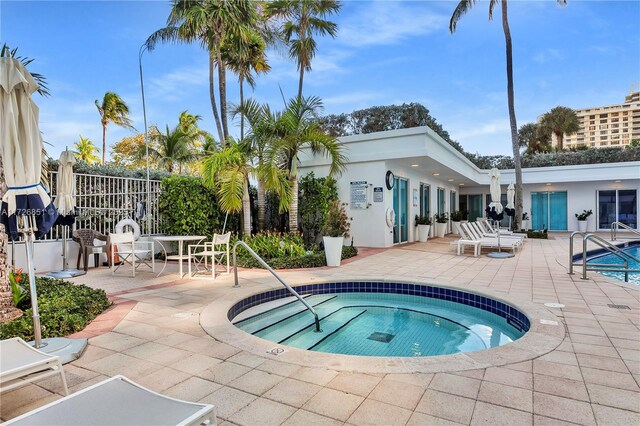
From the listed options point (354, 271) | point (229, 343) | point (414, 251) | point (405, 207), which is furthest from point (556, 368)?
point (405, 207)

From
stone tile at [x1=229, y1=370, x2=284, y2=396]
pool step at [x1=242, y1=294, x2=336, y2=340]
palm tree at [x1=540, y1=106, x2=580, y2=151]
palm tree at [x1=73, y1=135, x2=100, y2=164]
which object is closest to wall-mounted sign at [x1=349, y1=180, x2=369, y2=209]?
pool step at [x1=242, y1=294, x2=336, y2=340]

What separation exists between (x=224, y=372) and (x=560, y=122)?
115 feet

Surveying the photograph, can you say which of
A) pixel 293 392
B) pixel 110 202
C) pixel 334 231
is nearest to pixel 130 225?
pixel 110 202

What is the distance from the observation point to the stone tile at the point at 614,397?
2088 mm

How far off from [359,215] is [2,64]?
Answer: 9350 millimetres

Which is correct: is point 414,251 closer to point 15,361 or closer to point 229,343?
point 229,343

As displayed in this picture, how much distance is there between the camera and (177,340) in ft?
10.8

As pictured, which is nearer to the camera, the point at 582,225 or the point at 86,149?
the point at 582,225

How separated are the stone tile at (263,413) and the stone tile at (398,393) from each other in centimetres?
56

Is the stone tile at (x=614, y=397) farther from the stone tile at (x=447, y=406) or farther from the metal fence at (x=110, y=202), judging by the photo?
the metal fence at (x=110, y=202)

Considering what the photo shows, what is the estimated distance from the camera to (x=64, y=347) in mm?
2971

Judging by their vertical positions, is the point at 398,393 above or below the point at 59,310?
below

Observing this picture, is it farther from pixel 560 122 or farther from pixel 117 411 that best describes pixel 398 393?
pixel 560 122

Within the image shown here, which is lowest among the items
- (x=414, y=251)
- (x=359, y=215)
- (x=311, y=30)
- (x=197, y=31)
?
(x=414, y=251)
